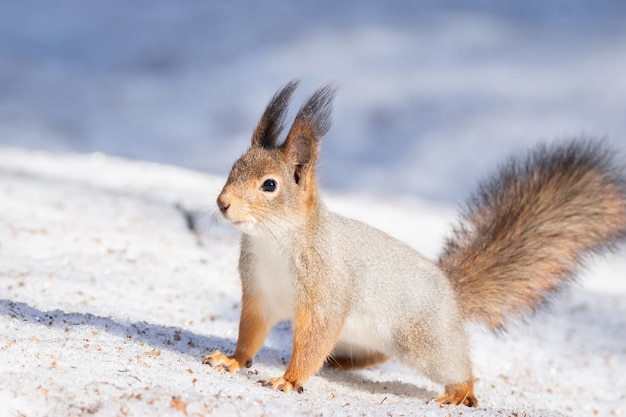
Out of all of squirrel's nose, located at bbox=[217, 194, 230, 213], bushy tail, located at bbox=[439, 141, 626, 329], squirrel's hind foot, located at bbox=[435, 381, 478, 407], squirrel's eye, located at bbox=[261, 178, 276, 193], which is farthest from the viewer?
bushy tail, located at bbox=[439, 141, 626, 329]

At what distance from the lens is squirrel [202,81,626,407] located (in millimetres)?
2586

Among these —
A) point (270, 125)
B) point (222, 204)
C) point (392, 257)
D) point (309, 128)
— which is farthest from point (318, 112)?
point (392, 257)

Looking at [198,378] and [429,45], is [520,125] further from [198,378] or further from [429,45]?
[198,378]

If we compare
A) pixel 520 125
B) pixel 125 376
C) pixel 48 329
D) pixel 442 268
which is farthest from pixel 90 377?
pixel 520 125

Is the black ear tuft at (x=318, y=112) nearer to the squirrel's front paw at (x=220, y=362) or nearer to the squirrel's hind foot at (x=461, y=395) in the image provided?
the squirrel's front paw at (x=220, y=362)

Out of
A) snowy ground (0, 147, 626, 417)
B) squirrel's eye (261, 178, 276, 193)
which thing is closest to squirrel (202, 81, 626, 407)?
squirrel's eye (261, 178, 276, 193)

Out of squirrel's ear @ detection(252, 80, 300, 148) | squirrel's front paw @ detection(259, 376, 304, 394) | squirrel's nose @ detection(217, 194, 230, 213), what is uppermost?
squirrel's ear @ detection(252, 80, 300, 148)

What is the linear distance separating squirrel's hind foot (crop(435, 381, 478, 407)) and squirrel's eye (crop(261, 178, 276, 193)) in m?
0.91

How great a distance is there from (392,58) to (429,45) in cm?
61

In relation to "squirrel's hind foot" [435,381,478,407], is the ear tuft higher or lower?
higher

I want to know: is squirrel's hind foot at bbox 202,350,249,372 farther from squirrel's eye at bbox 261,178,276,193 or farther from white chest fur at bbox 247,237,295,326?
squirrel's eye at bbox 261,178,276,193

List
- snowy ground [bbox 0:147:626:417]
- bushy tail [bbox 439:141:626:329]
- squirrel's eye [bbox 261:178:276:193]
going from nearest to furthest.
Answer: snowy ground [bbox 0:147:626:417] < squirrel's eye [bbox 261:178:276:193] < bushy tail [bbox 439:141:626:329]

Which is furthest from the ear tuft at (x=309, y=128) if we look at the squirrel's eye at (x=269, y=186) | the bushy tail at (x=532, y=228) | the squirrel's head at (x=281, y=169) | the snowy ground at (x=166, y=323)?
the bushy tail at (x=532, y=228)

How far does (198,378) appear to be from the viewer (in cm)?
234
